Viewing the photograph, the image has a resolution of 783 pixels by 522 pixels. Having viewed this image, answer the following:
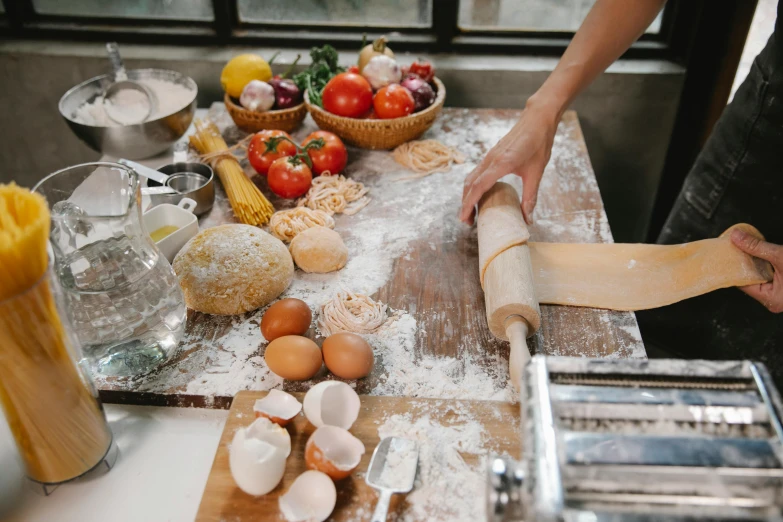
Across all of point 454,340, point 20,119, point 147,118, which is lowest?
point 20,119

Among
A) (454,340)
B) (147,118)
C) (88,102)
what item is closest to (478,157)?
(454,340)

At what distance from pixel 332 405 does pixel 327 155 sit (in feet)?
3.30

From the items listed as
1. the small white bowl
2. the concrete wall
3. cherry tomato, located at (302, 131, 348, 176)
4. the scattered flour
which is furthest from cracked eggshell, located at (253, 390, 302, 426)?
the concrete wall

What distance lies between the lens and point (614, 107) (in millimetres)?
2482

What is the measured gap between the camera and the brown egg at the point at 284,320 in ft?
3.92

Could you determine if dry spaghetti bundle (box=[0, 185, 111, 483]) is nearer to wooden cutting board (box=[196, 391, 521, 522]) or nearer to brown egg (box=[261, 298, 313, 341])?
wooden cutting board (box=[196, 391, 521, 522])

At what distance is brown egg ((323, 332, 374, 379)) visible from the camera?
1116mm

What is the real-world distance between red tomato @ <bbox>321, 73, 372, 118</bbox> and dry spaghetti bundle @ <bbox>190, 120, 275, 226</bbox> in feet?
1.22

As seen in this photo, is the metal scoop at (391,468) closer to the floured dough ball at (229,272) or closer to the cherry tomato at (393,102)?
the floured dough ball at (229,272)

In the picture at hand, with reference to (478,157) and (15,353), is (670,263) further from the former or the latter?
(15,353)

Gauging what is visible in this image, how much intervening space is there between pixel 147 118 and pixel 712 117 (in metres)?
2.23

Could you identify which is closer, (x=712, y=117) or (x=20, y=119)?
(x=712, y=117)

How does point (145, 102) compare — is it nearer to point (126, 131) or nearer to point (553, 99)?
point (126, 131)

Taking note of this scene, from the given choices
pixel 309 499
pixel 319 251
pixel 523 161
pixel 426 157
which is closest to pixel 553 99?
pixel 523 161
